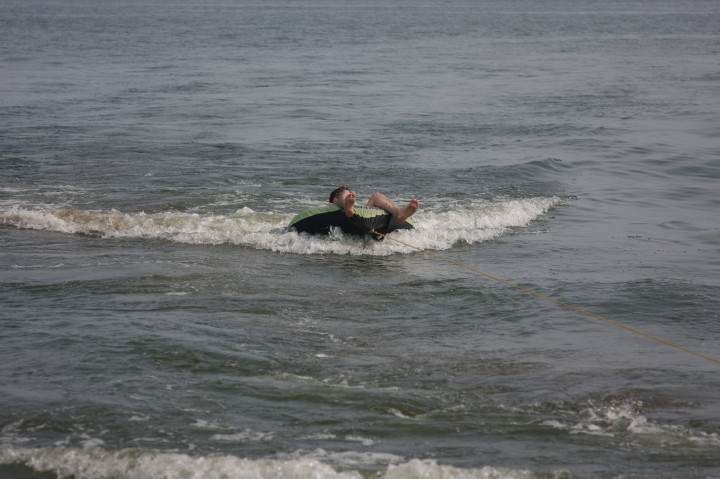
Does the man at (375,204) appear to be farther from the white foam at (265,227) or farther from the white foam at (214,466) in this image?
the white foam at (214,466)

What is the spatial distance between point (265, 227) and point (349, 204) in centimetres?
185

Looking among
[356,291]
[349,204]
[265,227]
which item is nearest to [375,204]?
[349,204]

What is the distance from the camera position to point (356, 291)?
8.84m

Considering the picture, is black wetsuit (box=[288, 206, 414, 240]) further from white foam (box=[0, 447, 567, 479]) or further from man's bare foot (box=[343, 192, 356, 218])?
white foam (box=[0, 447, 567, 479])

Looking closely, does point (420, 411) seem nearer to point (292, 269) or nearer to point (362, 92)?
point (292, 269)

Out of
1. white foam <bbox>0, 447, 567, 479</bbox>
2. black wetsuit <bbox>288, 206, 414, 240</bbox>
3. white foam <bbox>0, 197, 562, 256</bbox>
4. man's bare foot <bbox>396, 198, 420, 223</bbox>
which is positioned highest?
man's bare foot <bbox>396, 198, 420, 223</bbox>

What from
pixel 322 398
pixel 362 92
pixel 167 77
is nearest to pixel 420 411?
pixel 322 398

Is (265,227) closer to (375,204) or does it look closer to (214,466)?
(375,204)

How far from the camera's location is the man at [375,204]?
33.4ft

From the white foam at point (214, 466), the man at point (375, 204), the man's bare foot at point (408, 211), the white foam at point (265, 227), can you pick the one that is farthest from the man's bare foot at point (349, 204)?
the white foam at point (214, 466)

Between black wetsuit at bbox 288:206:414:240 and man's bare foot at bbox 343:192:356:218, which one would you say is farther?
black wetsuit at bbox 288:206:414:240

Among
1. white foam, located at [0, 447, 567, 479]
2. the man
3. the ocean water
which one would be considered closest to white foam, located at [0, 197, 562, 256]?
the ocean water


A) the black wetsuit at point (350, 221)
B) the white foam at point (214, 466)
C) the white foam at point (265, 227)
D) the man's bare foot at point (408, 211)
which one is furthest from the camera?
the white foam at point (265, 227)

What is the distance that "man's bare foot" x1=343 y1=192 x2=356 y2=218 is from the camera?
10055 millimetres
